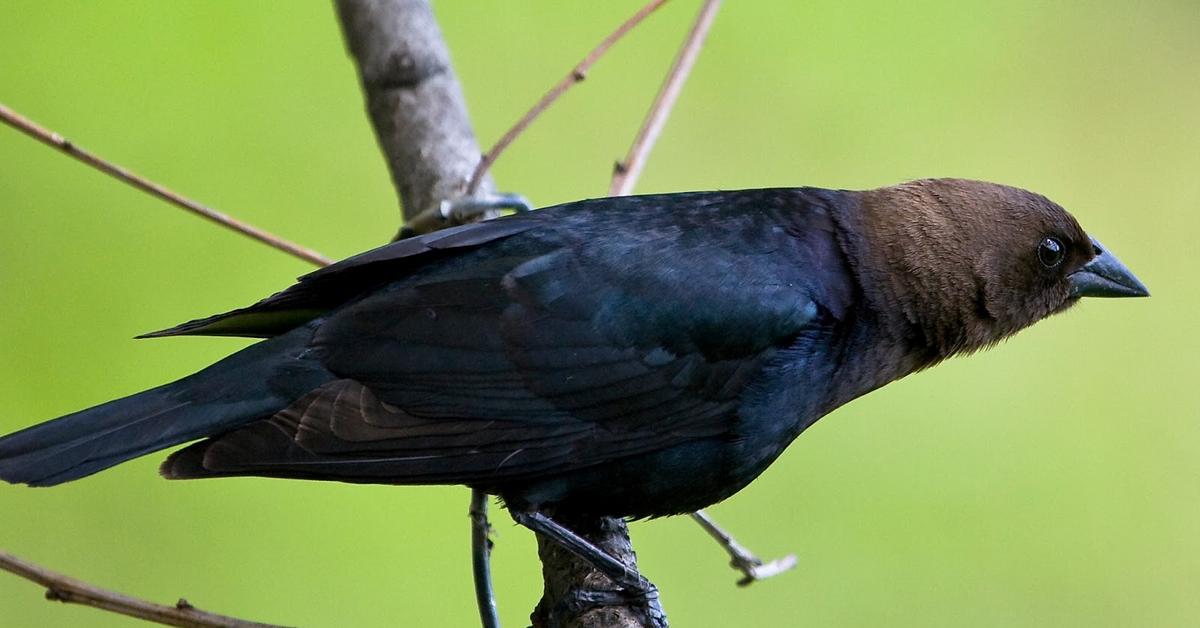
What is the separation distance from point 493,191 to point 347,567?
1.30 metres

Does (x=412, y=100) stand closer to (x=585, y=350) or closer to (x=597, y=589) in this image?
(x=585, y=350)

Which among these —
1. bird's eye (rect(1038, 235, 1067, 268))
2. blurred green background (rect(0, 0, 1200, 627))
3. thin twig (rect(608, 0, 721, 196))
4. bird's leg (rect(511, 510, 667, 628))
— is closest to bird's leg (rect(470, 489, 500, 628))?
bird's leg (rect(511, 510, 667, 628))

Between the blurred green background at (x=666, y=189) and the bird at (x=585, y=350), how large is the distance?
4.35 feet

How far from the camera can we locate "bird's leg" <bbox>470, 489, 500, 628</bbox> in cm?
264

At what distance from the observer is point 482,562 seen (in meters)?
2.73

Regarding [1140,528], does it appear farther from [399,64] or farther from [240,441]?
[240,441]

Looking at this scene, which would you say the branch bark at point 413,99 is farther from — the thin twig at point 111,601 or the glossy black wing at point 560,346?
the thin twig at point 111,601

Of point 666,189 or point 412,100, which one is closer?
point 412,100

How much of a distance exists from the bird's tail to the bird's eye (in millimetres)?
1500

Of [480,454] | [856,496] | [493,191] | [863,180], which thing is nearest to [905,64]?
[863,180]

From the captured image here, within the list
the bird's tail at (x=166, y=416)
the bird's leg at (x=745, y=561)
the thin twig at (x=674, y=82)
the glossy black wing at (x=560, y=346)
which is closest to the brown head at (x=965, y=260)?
the glossy black wing at (x=560, y=346)

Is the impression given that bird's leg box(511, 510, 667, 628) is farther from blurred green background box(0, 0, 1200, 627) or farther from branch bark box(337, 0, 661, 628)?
blurred green background box(0, 0, 1200, 627)

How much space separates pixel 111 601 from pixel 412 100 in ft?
5.28

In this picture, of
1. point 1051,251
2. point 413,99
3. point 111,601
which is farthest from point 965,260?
point 111,601
